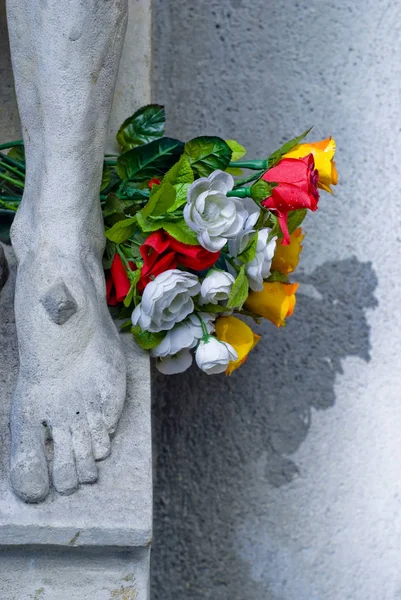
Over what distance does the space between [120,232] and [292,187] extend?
0.17 metres

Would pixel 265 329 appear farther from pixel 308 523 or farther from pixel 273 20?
pixel 273 20

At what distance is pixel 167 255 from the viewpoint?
885 millimetres

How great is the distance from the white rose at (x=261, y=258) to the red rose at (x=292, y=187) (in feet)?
0.06

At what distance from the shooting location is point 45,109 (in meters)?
0.86

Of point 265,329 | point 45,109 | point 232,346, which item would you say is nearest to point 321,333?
point 265,329

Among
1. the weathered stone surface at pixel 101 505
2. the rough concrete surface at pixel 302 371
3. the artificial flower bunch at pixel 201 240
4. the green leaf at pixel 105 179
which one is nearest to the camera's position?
the weathered stone surface at pixel 101 505

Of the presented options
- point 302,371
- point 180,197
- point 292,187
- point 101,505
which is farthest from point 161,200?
point 302,371

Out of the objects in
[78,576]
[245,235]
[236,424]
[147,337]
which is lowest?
[236,424]

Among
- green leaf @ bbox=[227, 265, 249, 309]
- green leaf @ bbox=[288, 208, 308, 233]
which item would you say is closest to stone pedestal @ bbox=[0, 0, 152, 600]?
green leaf @ bbox=[227, 265, 249, 309]

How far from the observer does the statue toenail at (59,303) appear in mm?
823

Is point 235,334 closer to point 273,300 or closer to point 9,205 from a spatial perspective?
point 273,300

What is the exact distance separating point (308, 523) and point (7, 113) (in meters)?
0.64

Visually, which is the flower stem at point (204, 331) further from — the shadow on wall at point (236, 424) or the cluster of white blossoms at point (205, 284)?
the shadow on wall at point (236, 424)

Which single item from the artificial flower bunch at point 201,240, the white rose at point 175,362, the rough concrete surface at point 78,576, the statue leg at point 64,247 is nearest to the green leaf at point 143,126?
the artificial flower bunch at point 201,240
